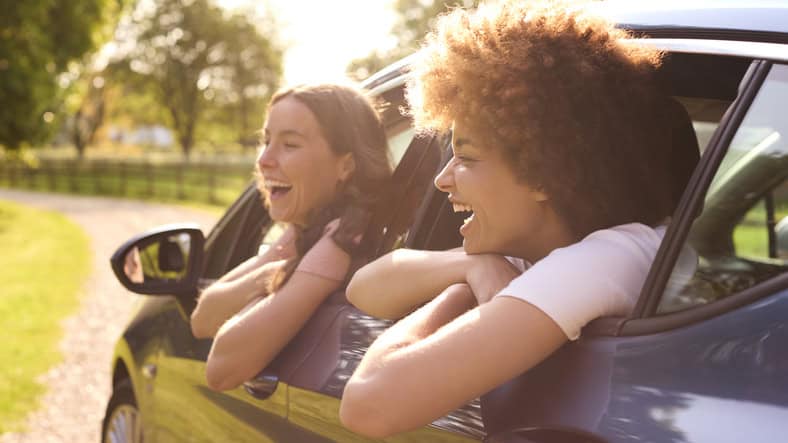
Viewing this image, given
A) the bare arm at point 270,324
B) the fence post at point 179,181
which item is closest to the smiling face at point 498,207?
the bare arm at point 270,324

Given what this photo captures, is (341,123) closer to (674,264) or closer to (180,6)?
(674,264)

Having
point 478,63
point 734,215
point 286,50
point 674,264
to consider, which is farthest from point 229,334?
point 286,50

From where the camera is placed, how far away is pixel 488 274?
1.91 meters

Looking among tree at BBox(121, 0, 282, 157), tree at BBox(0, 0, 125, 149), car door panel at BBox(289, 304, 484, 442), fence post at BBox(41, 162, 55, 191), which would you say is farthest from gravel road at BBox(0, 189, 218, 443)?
tree at BBox(121, 0, 282, 157)

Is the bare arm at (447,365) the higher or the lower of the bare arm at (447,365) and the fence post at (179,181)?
the higher

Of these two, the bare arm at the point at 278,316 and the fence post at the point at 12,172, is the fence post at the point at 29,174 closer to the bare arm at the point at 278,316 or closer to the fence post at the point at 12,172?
the fence post at the point at 12,172

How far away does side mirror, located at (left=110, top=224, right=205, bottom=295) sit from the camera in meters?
3.52

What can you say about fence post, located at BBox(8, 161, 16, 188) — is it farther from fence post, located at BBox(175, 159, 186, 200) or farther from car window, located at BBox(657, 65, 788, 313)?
car window, located at BBox(657, 65, 788, 313)

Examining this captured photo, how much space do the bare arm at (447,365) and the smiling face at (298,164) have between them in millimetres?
1196

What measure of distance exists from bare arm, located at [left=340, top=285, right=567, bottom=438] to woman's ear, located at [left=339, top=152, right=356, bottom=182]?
1.21 metres

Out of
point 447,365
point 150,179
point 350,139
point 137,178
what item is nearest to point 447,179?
point 447,365

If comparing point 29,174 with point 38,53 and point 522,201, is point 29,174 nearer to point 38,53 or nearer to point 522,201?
point 38,53

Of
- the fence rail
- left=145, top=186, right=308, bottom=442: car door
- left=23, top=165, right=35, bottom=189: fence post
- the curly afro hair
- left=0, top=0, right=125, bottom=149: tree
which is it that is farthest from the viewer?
left=23, top=165, right=35, bottom=189: fence post

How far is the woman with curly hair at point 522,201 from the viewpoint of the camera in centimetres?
165
